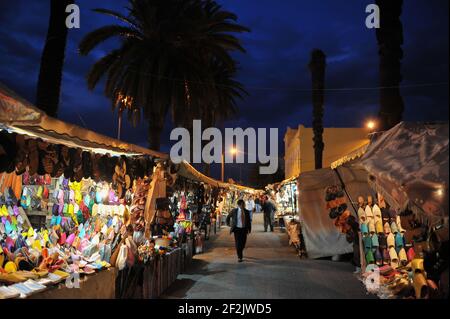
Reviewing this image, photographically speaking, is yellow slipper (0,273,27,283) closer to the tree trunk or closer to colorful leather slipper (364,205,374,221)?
colorful leather slipper (364,205,374,221)

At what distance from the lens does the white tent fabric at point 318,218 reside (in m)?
10.3

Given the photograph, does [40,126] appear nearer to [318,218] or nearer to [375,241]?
[375,241]

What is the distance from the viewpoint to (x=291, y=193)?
16.7 m

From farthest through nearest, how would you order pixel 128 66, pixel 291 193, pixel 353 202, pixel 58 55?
pixel 291 193 < pixel 128 66 < pixel 353 202 < pixel 58 55

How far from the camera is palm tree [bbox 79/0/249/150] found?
12820 mm

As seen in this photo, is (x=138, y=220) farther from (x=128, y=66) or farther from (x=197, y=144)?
(x=197, y=144)

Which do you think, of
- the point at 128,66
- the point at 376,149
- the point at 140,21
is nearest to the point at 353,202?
the point at 376,149

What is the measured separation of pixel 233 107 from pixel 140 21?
8.44m

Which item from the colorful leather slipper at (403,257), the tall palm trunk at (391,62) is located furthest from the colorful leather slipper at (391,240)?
the tall palm trunk at (391,62)

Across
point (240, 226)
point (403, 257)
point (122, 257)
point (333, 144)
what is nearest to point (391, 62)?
point (403, 257)

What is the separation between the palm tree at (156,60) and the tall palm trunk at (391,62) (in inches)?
267

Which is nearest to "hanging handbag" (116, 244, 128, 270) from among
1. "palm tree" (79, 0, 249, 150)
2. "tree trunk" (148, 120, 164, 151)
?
"palm tree" (79, 0, 249, 150)

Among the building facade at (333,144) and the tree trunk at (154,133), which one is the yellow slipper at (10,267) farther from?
the building facade at (333,144)

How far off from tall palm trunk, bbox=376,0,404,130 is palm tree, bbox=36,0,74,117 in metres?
6.70
